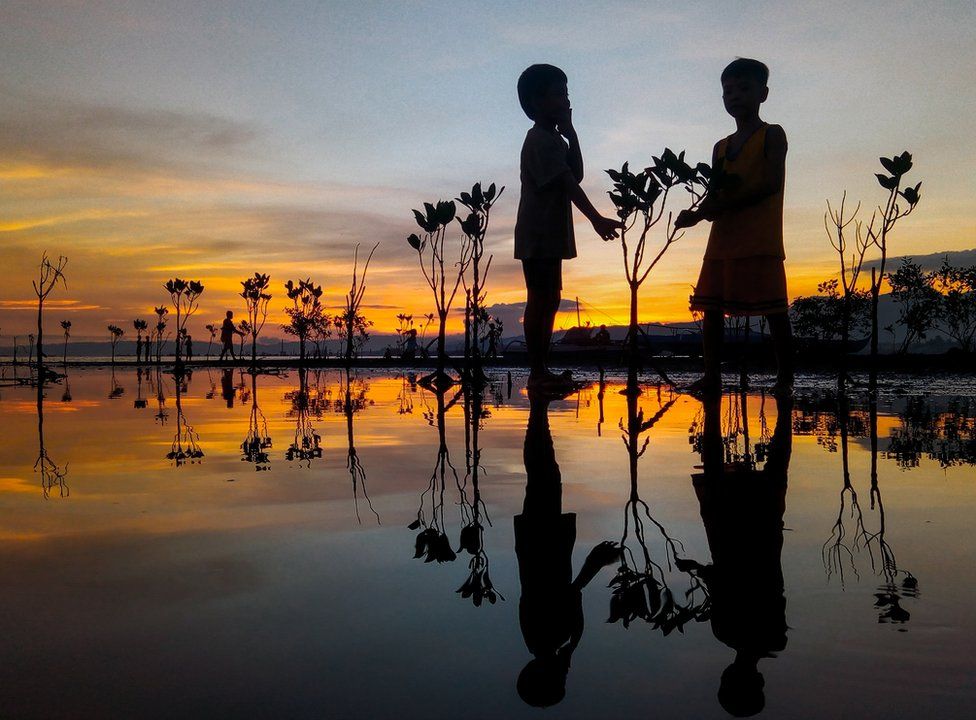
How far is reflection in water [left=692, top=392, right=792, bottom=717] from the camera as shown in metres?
1.15

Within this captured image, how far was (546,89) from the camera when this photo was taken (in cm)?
613

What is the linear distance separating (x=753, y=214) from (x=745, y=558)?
507 cm

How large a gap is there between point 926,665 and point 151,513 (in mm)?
2063

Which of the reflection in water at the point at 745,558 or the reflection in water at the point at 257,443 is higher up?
the reflection in water at the point at 745,558

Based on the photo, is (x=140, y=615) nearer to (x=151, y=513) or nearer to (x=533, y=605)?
(x=533, y=605)

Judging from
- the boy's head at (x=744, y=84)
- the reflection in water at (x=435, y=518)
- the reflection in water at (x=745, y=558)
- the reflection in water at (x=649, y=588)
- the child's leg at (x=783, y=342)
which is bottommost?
the reflection in water at (x=435, y=518)

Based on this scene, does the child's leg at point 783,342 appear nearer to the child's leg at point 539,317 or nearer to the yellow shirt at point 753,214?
the yellow shirt at point 753,214

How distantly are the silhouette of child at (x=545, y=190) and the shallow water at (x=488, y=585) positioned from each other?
9.23ft

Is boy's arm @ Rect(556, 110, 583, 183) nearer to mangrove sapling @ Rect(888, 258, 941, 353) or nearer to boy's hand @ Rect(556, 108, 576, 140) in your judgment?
boy's hand @ Rect(556, 108, 576, 140)

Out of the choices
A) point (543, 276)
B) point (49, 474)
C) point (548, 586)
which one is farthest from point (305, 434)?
point (548, 586)

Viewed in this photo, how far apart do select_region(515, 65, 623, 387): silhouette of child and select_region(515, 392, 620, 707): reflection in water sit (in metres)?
3.61

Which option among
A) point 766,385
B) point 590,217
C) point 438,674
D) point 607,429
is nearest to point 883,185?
point 766,385

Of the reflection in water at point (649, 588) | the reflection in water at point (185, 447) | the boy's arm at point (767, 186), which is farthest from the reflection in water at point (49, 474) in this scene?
the boy's arm at point (767, 186)

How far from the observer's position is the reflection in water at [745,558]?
1.15 m
